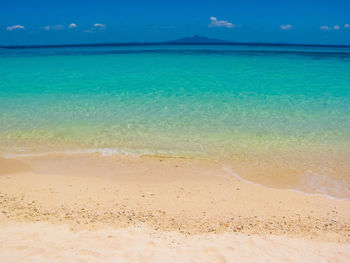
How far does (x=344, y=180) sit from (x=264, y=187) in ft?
4.66

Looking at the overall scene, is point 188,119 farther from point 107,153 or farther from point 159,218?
→ point 159,218

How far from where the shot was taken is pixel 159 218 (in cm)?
370

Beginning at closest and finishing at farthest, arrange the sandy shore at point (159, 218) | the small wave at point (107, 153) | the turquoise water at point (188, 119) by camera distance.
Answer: the sandy shore at point (159, 218) < the small wave at point (107, 153) < the turquoise water at point (188, 119)

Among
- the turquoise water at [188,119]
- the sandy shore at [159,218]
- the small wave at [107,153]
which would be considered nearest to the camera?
the sandy shore at [159,218]

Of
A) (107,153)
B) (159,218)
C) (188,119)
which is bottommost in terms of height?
(159,218)

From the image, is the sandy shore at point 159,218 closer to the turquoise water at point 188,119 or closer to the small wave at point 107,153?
the small wave at point 107,153

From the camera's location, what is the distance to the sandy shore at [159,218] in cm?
307

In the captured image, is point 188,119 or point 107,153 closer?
point 107,153

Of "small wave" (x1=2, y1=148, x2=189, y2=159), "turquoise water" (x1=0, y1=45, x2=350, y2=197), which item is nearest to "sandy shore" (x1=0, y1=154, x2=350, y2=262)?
"small wave" (x1=2, y1=148, x2=189, y2=159)

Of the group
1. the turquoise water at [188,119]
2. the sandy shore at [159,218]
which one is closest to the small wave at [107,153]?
the turquoise water at [188,119]

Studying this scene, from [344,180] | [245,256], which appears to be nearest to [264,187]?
[344,180]

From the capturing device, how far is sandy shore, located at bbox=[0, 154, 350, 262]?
3072 mm

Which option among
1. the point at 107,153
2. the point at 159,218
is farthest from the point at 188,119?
the point at 159,218

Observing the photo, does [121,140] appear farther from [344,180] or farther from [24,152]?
[344,180]
